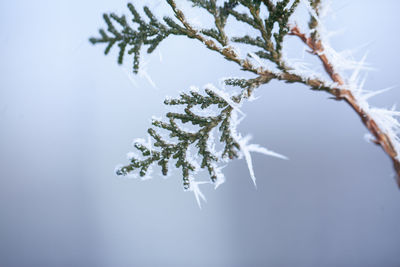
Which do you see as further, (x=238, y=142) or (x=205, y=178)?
(x=205, y=178)

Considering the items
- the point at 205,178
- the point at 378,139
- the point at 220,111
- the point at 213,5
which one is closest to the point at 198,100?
the point at 220,111

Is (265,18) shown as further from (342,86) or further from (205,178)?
(205,178)

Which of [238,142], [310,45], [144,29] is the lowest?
[238,142]

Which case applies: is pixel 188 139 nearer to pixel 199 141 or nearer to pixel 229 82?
pixel 199 141

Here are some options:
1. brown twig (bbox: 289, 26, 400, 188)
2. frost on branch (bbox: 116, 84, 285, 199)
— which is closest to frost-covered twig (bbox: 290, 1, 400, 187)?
brown twig (bbox: 289, 26, 400, 188)

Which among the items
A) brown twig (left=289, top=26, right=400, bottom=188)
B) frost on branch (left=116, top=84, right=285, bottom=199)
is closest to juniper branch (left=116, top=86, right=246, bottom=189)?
frost on branch (left=116, top=84, right=285, bottom=199)

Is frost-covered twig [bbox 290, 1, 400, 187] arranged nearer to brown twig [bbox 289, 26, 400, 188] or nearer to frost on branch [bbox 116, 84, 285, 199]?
brown twig [bbox 289, 26, 400, 188]

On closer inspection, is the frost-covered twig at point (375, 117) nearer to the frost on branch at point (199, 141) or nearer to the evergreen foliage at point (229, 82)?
the evergreen foliage at point (229, 82)

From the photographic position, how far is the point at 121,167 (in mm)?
600

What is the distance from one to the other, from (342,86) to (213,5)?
27 centimetres

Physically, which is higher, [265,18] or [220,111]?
→ [265,18]

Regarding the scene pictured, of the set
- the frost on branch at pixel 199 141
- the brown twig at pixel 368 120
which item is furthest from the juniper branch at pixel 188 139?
the brown twig at pixel 368 120

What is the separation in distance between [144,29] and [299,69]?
11.7 inches

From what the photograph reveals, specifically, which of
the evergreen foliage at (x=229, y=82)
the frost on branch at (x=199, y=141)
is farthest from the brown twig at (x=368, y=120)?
the frost on branch at (x=199, y=141)
